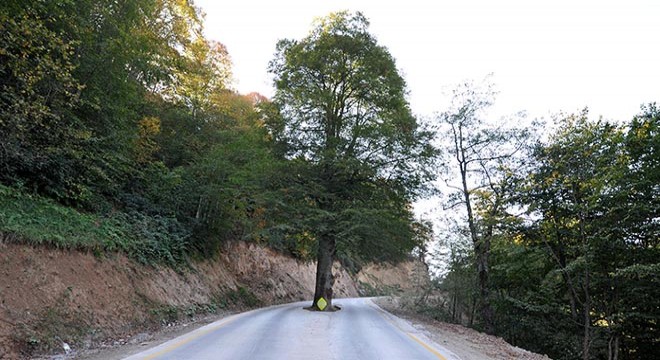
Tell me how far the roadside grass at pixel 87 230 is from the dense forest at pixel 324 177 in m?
0.06

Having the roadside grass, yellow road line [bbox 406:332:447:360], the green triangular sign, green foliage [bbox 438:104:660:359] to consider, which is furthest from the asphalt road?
green foliage [bbox 438:104:660:359]

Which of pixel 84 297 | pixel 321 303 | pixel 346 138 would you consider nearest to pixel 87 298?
pixel 84 297

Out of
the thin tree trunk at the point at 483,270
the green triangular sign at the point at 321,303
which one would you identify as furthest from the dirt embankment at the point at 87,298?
the thin tree trunk at the point at 483,270

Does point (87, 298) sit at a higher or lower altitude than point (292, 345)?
lower

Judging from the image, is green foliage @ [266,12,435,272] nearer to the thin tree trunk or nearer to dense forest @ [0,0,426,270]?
dense forest @ [0,0,426,270]

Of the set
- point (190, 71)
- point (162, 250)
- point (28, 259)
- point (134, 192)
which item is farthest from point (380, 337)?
point (190, 71)

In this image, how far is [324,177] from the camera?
2003cm

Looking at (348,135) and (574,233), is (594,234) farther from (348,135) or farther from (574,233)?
(348,135)

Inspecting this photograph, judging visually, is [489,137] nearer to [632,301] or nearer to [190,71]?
[632,301]

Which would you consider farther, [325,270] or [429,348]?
[325,270]

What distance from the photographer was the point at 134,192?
55.7 feet

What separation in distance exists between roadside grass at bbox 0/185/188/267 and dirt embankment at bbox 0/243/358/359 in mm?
285

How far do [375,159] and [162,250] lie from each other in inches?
394

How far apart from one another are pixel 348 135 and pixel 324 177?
7.87 ft
